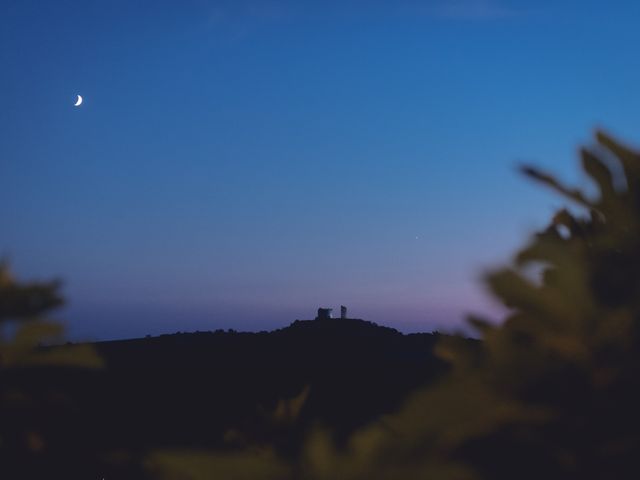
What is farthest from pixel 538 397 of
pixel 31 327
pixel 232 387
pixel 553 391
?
pixel 232 387

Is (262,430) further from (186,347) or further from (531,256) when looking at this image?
(186,347)

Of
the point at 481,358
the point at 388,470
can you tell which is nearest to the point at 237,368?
the point at 481,358

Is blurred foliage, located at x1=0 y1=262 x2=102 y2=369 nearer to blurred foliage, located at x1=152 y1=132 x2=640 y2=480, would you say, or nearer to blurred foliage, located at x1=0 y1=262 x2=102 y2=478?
blurred foliage, located at x1=0 y1=262 x2=102 y2=478

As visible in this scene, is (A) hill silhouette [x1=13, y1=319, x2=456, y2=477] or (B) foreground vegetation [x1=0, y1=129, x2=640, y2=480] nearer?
(B) foreground vegetation [x1=0, y1=129, x2=640, y2=480]

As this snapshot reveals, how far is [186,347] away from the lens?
10164 mm

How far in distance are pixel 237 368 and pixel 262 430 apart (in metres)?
7.21

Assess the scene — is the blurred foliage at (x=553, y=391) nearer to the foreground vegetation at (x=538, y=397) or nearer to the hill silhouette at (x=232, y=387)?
the foreground vegetation at (x=538, y=397)

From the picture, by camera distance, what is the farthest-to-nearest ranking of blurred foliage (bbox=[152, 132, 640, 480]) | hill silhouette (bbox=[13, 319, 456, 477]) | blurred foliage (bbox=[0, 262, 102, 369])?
1. hill silhouette (bbox=[13, 319, 456, 477])
2. blurred foliage (bbox=[0, 262, 102, 369])
3. blurred foliage (bbox=[152, 132, 640, 480])

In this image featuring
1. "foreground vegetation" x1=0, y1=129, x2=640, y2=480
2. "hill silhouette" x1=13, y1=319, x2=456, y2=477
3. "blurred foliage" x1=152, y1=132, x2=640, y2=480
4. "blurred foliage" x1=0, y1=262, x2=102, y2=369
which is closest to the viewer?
"foreground vegetation" x1=0, y1=129, x2=640, y2=480

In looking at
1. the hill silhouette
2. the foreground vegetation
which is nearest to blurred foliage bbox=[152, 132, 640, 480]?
the foreground vegetation

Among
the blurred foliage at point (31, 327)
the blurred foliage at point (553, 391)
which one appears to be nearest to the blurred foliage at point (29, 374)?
the blurred foliage at point (31, 327)

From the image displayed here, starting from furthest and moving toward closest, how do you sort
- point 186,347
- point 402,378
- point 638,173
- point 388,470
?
point 186,347, point 402,378, point 638,173, point 388,470

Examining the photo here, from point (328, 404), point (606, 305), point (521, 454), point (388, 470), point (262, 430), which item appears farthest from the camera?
point (328, 404)

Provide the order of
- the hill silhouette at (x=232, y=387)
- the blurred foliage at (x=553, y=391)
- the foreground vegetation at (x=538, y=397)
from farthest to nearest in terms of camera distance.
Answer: the hill silhouette at (x=232, y=387) < the blurred foliage at (x=553, y=391) < the foreground vegetation at (x=538, y=397)
